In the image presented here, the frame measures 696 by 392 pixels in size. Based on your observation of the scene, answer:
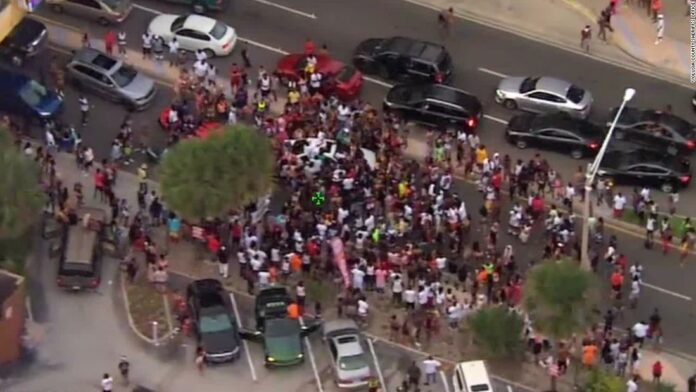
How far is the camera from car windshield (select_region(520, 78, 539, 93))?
203ft

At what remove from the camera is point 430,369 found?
52.0 meters

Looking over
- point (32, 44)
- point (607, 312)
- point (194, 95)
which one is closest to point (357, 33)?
point (194, 95)

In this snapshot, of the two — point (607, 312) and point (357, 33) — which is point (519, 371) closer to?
point (607, 312)

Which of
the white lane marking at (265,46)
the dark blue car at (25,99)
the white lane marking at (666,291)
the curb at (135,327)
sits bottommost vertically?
the curb at (135,327)

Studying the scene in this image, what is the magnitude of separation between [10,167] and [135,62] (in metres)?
11.5

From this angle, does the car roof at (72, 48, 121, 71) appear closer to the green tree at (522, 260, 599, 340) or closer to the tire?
the tire

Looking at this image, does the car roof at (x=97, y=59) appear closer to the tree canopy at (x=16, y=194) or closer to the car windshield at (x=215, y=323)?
the tree canopy at (x=16, y=194)

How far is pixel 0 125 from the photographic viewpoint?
55594 mm

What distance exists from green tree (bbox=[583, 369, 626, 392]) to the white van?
292 cm

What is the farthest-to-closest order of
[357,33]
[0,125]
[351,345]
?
1. [357,33]
2. [0,125]
3. [351,345]

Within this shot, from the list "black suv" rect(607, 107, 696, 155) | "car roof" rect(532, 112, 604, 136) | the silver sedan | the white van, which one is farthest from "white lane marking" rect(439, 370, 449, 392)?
Result: the silver sedan

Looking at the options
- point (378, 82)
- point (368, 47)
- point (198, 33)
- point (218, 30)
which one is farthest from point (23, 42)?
point (378, 82)

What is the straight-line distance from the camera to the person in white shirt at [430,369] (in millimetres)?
52031

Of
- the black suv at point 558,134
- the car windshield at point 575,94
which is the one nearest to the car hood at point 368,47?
the black suv at point 558,134
